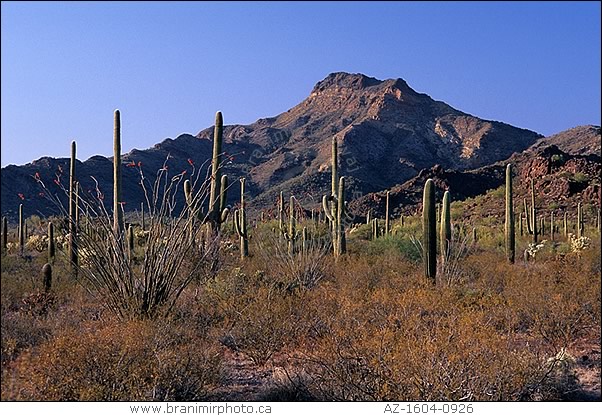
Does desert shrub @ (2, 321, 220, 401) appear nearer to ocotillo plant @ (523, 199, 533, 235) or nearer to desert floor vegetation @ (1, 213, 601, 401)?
desert floor vegetation @ (1, 213, 601, 401)

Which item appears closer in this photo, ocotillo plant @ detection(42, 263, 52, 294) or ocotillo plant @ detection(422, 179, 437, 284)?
ocotillo plant @ detection(42, 263, 52, 294)

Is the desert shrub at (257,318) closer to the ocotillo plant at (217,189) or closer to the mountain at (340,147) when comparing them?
the ocotillo plant at (217,189)

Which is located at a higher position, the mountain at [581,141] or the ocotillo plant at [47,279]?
the mountain at [581,141]

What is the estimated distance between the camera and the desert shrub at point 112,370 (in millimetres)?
5805

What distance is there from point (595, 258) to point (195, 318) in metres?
12.1

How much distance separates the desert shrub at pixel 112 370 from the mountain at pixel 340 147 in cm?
582

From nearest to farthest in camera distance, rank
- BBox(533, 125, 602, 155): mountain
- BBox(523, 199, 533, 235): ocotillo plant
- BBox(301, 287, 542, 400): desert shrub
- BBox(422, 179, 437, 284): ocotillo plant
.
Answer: BBox(301, 287, 542, 400): desert shrub → BBox(422, 179, 437, 284): ocotillo plant → BBox(523, 199, 533, 235): ocotillo plant → BBox(533, 125, 602, 155): mountain

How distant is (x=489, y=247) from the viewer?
891 inches

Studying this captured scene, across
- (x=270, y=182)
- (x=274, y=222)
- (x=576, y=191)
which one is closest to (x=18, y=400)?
(x=270, y=182)

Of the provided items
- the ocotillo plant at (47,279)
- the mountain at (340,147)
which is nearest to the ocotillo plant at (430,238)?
the mountain at (340,147)

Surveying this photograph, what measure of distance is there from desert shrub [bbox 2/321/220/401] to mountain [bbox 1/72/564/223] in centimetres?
582

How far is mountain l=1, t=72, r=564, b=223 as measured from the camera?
14.2 m

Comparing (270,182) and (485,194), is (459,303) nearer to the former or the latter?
(270,182)
